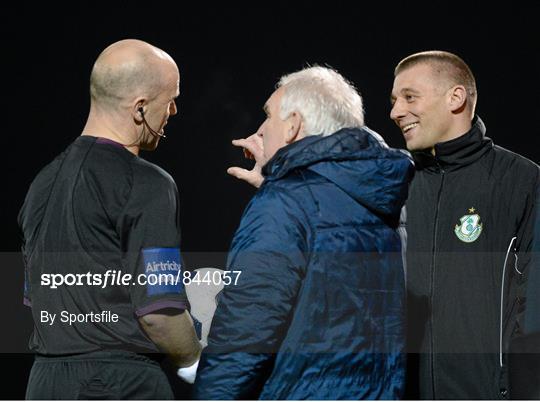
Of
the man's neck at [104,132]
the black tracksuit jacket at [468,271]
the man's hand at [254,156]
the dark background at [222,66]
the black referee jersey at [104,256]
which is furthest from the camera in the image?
the dark background at [222,66]

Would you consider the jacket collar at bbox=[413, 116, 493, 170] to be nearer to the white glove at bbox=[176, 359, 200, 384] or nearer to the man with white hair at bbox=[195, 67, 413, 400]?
the man with white hair at bbox=[195, 67, 413, 400]

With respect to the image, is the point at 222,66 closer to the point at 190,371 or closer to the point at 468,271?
the point at 468,271

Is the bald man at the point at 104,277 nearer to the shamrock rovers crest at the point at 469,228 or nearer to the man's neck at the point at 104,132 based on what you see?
the man's neck at the point at 104,132

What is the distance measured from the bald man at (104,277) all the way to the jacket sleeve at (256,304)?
0.52 ft

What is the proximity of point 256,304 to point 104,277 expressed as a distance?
296 mm

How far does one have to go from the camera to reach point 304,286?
67.1 inches

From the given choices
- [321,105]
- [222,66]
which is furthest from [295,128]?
[222,66]

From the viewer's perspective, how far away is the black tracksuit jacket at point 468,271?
226 cm

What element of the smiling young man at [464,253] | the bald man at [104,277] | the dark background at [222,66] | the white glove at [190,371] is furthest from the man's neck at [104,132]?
the dark background at [222,66]

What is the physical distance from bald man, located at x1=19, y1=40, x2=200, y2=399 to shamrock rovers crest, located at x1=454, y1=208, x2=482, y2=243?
77 cm

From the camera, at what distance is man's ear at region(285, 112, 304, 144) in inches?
70.4

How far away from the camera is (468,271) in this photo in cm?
229

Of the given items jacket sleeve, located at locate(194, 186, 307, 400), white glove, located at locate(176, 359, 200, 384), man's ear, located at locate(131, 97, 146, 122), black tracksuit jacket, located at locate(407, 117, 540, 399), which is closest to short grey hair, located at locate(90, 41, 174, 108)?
man's ear, located at locate(131, 97, 146, 122)

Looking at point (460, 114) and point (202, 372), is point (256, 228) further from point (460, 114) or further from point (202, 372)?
point (460, 114)
